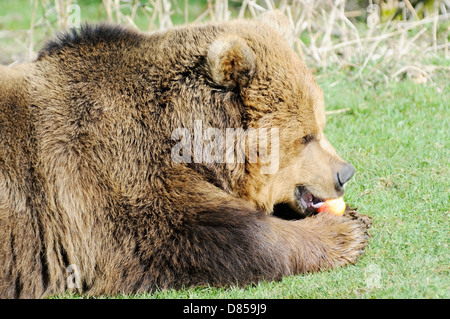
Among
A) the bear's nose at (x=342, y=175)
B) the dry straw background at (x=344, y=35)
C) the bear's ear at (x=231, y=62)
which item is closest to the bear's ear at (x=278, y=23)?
the bear's ear at (x=231, y=62)

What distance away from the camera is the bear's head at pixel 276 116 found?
4.88 m

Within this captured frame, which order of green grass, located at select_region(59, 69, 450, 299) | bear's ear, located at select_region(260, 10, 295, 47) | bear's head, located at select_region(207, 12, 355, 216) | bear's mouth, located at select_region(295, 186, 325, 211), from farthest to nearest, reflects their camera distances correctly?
bear's ear, located at select_region(260, 10, 295, 47) < bear's mouth, located at select_region(295, 186, 325, 211) < bear's head, located at select_region(207, 12, 355, 216) < green grass, located at select_region(59, 69, 450, 299)

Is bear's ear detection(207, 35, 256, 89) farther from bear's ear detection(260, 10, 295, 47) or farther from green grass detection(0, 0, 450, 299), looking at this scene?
green grass detection(0, 0, 450, 299)

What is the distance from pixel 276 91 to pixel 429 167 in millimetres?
2498

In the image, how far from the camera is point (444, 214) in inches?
229

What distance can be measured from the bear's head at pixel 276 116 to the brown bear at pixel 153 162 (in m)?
0.01

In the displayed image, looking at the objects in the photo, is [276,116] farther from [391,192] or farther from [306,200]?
[391,192]

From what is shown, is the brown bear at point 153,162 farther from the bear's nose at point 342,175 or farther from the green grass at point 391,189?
the bear's nose at point 342,175

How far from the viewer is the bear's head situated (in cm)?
488

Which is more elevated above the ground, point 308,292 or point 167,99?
point 167,99

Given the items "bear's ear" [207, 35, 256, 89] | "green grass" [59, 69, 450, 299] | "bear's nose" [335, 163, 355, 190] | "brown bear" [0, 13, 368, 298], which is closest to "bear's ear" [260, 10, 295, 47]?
"brown bear" [0, 13, 368, 298]

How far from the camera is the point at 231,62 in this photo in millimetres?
4840
